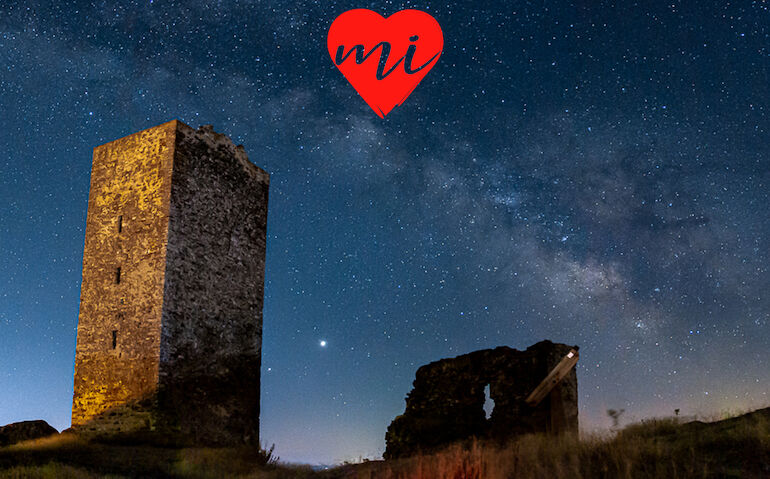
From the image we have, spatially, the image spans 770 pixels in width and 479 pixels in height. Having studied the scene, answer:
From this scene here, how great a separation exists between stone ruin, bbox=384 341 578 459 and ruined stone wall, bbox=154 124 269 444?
12.7 feet

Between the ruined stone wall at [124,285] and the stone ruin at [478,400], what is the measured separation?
5.95 meters

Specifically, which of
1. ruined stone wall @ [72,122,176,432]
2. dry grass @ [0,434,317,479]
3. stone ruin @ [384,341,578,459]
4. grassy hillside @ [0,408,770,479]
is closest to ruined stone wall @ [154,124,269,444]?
ruined stone wall @ [72,122,176,432]

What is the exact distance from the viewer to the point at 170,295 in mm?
13875

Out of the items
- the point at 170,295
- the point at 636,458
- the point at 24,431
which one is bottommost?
the point at 24,431

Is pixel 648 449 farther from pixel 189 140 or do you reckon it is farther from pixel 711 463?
pixel 189 140

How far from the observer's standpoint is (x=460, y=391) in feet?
49.3

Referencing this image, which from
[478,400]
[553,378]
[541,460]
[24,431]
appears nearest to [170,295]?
[24,431]

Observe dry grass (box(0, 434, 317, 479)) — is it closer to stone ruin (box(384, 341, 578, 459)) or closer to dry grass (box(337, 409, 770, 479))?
stone ruin (box(384, 341, 578, 459))

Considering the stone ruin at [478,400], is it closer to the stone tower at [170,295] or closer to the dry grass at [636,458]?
the stone tower at [170,295]

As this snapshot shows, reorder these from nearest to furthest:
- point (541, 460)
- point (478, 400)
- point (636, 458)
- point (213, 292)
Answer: point (636, 458) < point (541, 460) < point (478, 400) < point (213, 292)

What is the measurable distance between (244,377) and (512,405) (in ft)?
21.0

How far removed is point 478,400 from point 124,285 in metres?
8.36

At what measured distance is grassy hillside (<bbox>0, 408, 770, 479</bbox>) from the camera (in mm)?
7129

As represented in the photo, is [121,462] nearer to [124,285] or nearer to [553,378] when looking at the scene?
[124,285]
